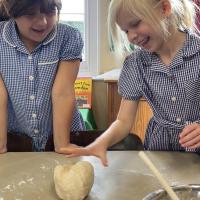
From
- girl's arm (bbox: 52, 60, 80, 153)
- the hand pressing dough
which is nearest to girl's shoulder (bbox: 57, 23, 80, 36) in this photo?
girl's arm (bbox: 52, 60, 80, 153)

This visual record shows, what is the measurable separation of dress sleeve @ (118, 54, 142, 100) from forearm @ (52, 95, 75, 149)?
178mm

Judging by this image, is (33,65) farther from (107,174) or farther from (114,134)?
(107,174)

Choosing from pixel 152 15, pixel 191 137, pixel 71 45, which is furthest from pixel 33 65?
pixel 191 137

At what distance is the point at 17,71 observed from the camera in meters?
1.19

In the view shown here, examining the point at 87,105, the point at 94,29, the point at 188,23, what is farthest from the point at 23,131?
the point at 94,29

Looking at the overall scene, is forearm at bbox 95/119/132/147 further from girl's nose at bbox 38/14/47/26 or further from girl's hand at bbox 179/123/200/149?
girl's nose at bbox 38/14/47/26

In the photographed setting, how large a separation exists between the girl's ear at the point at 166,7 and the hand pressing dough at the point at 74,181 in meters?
0.47

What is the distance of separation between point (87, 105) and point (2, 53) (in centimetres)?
125

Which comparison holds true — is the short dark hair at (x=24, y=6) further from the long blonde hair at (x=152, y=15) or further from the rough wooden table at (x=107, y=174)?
the rough wooden table at (x=107, y=174)

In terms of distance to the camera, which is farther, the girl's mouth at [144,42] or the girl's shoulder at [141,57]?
the girl's shoulder at [141,57]

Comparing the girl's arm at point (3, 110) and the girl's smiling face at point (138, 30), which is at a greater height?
the girl's smiling face at point (138, 30)

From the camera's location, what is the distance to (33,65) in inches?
46.6

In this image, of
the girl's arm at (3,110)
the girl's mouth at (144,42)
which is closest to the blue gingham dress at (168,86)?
the girl's mouth at (144,42)

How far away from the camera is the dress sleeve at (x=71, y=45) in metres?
1.19
